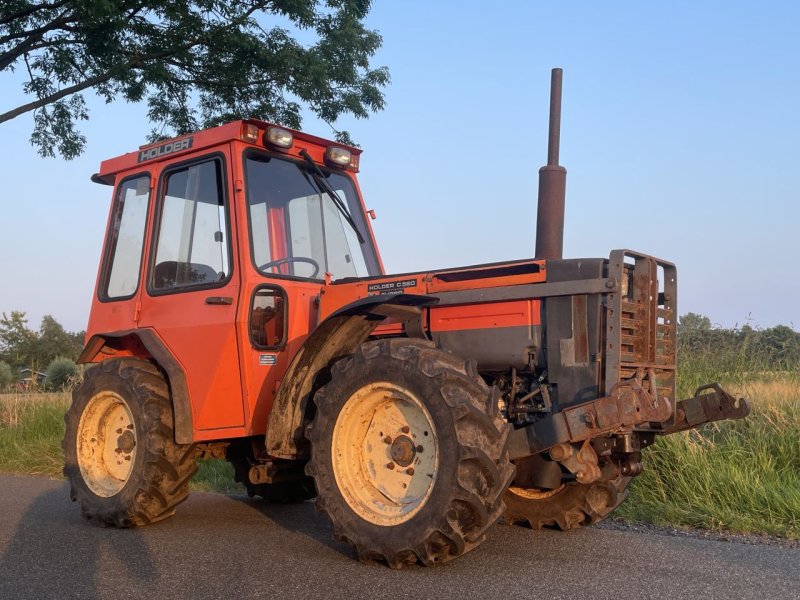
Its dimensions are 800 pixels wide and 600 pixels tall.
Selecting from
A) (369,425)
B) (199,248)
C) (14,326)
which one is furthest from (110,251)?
(14,326)

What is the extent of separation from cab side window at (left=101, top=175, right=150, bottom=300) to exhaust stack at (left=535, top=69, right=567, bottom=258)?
11.4ft

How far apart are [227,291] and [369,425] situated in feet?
5.08

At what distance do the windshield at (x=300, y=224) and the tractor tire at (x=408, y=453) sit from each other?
140 centimetres

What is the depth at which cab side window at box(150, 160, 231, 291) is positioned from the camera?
617 cm

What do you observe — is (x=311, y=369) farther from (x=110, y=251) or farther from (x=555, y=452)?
(x=110, y=251)

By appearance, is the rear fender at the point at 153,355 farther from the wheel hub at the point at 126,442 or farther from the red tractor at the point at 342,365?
the wheel hub at the point at 126,442

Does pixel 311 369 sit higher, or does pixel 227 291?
pixel 227 291

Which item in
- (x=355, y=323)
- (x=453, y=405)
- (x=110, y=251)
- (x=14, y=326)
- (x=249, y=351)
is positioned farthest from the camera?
(x=14, y=326)

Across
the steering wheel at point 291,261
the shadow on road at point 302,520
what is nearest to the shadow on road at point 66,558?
the shadow on road at point 302,520

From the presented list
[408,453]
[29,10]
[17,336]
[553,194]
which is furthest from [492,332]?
[17,336]

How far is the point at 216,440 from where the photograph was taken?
622 cm

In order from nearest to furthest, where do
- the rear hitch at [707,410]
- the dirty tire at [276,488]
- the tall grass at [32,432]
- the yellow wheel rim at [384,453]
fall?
1. the yellow wheel rim at [384,453]
2. the rear hitch at [707,410]
3. the dirty tire at [276,488]
4. the tall grass at [32,432]

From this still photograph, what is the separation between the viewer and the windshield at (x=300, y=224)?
619 cm

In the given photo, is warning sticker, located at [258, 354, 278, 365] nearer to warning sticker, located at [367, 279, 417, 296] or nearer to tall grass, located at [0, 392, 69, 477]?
warning sticker, located at [367, 279, 417, 296]
